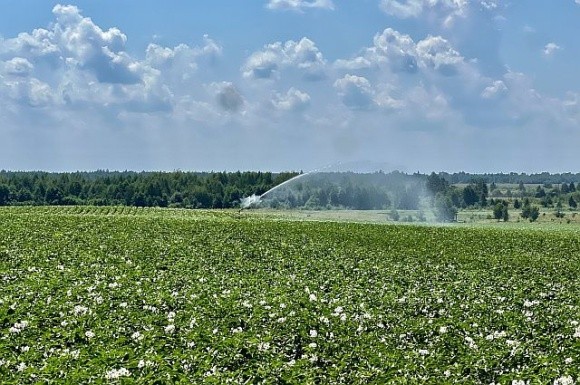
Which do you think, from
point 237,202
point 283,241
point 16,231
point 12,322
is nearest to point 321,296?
point 12,322

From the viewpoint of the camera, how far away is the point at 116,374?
407 inches

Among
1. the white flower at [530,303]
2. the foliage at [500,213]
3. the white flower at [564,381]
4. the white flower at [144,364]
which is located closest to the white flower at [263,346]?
the white flower at [144,364]

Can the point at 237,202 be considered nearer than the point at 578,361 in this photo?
No

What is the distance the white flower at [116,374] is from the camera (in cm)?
1026

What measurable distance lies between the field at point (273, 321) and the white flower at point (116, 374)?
1.3 inches

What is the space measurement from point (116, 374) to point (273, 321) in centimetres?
469

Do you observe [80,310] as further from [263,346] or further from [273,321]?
[263,346]

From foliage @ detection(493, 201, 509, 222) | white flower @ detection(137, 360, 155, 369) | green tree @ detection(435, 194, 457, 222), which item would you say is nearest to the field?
white flower @ detection(137, 360, 155, 369)

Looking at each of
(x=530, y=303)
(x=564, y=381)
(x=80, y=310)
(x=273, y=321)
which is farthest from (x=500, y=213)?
(x=564, y=381)

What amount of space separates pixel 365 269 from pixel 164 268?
26.8 ft

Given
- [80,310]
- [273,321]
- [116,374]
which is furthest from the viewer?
[80,310]

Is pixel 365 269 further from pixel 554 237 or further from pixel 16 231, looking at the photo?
pixel 554 237

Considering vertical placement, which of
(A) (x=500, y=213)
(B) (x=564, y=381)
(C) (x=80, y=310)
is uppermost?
(A) (x=500, y=213)

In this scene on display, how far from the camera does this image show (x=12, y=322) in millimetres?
14102
